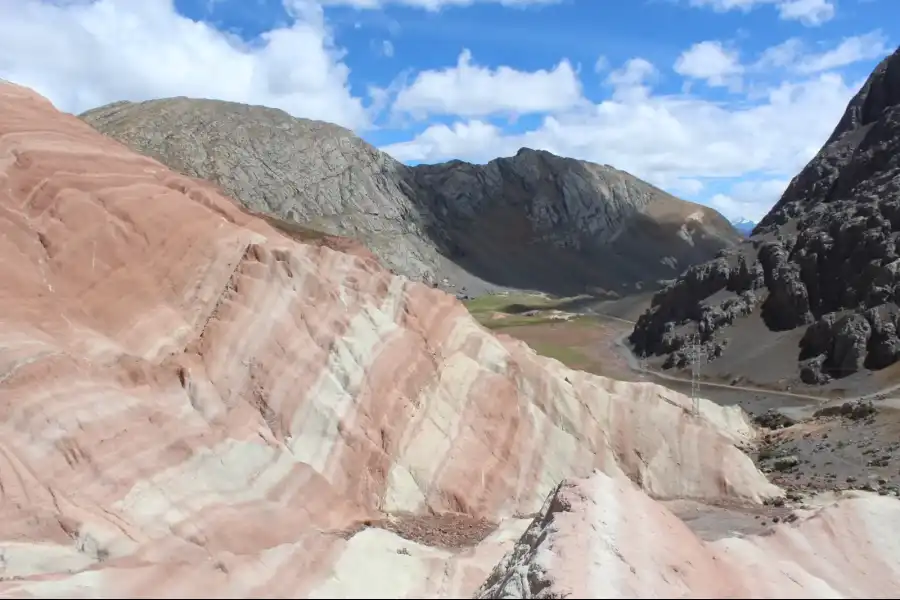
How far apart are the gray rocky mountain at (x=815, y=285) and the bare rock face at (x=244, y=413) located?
6381 cm

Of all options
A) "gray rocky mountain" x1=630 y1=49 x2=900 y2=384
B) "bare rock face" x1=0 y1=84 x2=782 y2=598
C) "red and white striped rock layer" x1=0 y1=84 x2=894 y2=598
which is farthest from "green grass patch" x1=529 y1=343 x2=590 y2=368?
"bare rock face" x1=0 y1=84 x2=782 y2=598

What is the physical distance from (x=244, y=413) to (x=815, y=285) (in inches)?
3943

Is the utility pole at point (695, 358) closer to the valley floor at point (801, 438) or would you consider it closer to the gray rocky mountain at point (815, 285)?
the gray rocky mountain at point (815, 285)

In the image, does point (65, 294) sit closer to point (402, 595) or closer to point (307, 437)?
point (307, 437)

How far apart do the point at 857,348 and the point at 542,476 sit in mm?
71619

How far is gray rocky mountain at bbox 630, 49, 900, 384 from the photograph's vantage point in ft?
290

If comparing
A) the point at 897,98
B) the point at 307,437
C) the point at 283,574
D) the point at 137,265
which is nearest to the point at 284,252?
the point at 137,265

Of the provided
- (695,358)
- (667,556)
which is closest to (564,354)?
(695,358)

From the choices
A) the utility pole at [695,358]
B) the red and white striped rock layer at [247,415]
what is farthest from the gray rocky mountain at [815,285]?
the red and white striped rock layer at [247,415]

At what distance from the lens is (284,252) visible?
27.6 meters

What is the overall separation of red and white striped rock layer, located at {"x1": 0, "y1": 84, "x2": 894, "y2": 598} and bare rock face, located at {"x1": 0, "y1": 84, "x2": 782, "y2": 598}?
7cm

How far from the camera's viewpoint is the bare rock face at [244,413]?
1666 cm

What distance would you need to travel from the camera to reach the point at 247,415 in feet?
76.2

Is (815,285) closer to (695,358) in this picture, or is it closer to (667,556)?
(695,358)
